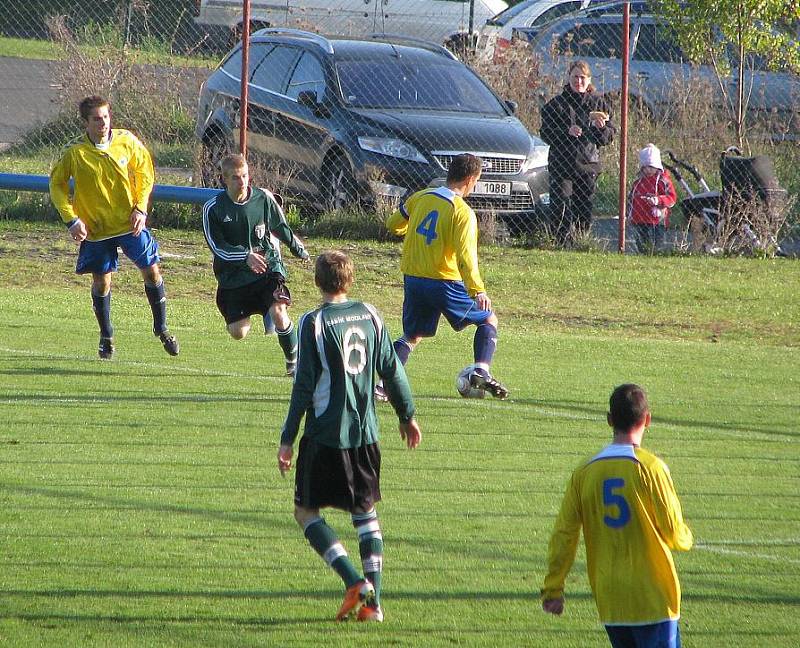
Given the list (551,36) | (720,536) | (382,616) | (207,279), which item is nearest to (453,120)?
(207,279)

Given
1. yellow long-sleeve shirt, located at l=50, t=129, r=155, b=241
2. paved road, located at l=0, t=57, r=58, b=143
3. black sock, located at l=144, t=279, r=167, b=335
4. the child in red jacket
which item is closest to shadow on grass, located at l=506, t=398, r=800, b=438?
black sock, located at l=144, t=279, r=167, b=335

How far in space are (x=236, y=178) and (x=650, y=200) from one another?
7.74m

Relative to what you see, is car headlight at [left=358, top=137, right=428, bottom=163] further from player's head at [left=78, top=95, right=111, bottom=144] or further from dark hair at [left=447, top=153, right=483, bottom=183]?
dark hair at [left=447, top=153, right=483, bottom=183]

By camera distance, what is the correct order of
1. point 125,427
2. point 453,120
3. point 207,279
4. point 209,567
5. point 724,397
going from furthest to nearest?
point 453,120 → point 207,279 → point 724,397 → point 125,427 → point 209,567

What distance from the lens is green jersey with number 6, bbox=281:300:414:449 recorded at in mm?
5340

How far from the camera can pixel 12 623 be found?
16.2 ft

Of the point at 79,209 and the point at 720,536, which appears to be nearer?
the point at 720,536

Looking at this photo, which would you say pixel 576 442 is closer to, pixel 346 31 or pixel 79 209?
pixel 79 209

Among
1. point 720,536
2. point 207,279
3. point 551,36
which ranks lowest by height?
point 207,279

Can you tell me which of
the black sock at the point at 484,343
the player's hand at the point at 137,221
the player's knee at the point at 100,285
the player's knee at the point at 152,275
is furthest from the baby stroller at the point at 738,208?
the player's knee at the point at 100,285

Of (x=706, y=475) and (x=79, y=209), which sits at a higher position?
(x=79, y=209)


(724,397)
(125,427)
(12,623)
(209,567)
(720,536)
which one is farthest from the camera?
(724,397)

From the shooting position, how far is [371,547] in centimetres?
529

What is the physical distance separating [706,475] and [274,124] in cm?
937
